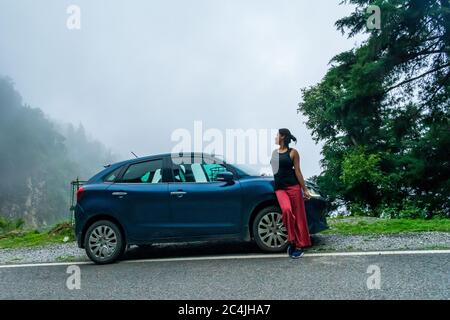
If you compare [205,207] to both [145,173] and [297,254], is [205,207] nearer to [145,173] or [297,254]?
[145,173]

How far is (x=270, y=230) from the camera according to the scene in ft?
21.2

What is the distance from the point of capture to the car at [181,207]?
6527 millimetres

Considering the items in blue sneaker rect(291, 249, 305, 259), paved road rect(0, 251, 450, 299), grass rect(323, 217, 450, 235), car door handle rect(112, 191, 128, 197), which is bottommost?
paved road rect(0, 251, 450, 299)

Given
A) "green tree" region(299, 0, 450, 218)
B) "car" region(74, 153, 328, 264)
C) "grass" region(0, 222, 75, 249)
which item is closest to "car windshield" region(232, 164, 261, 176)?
"car" region(74, 153, 328, 264)

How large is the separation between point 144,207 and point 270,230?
→ 2.11 meters

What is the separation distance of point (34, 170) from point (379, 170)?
327ft

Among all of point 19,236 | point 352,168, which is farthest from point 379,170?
point 19,236

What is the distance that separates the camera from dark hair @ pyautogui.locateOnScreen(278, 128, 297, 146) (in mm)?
6217

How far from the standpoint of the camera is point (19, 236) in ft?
40.9

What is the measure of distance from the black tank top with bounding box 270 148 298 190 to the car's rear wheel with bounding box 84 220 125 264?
9.14 ft

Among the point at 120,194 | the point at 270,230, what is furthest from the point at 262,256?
the point at 120,194

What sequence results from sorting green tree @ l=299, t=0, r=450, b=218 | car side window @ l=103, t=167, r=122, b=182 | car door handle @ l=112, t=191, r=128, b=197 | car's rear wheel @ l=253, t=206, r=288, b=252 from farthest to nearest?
green tree @ l=299, t=0, r=450, b=218 < car side window @ l=103, t=167, r=122, b=182 < car door handle @ l=112, t=191, r=128, b=197 < car's rear wheel @ l=253, t=206, r=288, b=252

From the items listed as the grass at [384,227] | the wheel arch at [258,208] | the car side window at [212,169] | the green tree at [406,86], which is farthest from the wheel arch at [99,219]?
the green tree at [406,86]

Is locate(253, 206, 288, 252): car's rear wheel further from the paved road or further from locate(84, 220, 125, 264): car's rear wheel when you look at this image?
locate(84, 220, 125, 264): car's rear wheel
